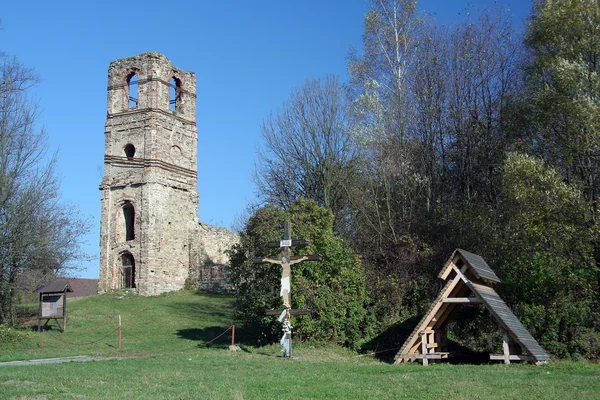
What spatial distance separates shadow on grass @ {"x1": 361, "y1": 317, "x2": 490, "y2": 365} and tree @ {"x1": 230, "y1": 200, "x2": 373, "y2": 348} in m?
0.53

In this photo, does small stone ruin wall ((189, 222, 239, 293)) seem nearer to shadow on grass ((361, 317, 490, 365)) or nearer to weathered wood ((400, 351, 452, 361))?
shadow on grass ((361, 317, 490, 365))

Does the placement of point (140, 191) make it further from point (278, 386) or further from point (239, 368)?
point (278, 386)

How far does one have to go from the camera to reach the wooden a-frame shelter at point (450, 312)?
14.0 metres

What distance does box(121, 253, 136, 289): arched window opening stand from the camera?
36.5 m

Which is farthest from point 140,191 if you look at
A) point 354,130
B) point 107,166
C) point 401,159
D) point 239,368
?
point 239,368

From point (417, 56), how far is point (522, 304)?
42.2 ft

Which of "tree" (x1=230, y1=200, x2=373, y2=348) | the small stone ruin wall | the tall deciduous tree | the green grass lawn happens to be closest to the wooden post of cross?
the green grass lawn

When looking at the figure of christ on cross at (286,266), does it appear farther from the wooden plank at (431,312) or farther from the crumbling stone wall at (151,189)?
the crumbling stone wall at (151,189)

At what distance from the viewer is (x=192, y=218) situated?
39281mm

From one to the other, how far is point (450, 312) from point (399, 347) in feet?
8.67

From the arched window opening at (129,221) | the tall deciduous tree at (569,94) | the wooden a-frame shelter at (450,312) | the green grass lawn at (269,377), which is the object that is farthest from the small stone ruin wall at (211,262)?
the wooden a-frame shelter at (450,312)

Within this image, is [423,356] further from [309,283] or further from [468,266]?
[309,283]

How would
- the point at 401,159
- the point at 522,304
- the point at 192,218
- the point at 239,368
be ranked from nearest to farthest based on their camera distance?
the point at 239,368 → the point at 522,304 → the point at 401,159 → the point at 192,218

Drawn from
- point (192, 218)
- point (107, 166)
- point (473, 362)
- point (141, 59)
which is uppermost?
point (141, 59)
